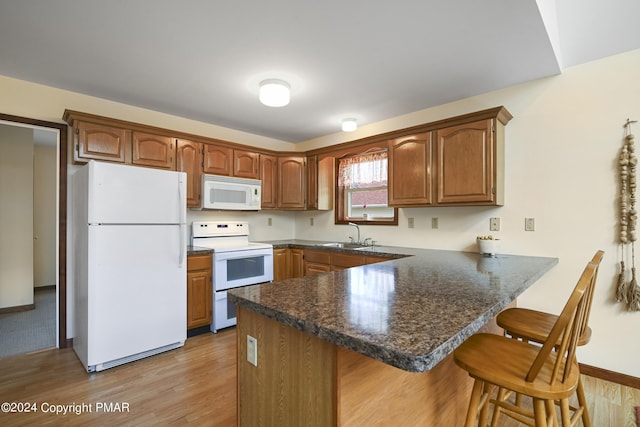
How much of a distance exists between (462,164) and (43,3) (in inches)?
119

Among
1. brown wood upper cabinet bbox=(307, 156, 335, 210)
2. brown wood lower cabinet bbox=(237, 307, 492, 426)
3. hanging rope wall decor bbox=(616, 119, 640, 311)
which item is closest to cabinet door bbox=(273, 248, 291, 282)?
brown wood upper cabinet bbox=(307, 156, 335, 210)

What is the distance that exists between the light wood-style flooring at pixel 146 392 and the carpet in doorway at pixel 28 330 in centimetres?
21

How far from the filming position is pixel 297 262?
3725 millimetres

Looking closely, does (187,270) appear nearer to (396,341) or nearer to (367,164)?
(367,164)

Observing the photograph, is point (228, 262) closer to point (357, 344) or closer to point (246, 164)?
point (246, 164)

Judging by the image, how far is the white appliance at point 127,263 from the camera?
2.26m

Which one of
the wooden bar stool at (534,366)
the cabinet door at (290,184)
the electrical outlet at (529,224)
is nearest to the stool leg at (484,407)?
the wooden bar stool at (534,366)

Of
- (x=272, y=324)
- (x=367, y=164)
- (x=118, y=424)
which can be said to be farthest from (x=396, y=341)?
(x=367, y=164)

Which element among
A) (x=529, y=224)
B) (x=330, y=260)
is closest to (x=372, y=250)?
(x=330, y=260)

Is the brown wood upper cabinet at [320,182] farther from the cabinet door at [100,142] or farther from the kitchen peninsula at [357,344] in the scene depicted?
the kitchen peninsula at [357,344]

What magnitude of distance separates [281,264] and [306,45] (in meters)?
2.47

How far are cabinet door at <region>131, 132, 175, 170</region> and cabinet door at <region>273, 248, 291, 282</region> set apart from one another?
1.53 m

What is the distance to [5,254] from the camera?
374 cm

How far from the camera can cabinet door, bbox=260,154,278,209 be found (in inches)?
153
